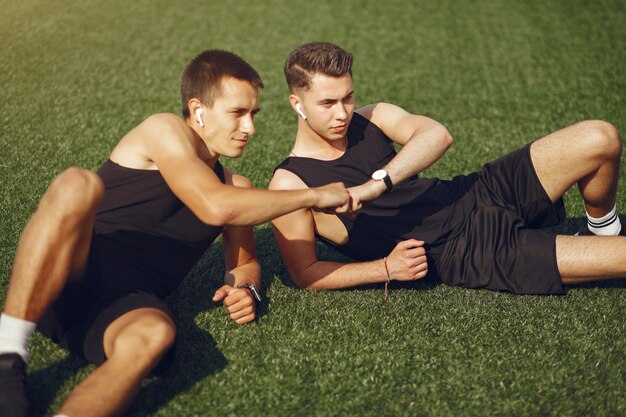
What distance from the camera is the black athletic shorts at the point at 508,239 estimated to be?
4812mm

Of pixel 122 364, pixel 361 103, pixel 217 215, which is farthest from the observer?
pixel 361 103

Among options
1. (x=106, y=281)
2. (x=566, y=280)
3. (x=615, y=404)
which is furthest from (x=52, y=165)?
(x=615, y=404)

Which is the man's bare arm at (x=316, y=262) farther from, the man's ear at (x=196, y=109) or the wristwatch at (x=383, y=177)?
the man's ear at (x=196, y=109)

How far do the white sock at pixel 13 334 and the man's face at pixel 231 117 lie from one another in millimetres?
1517

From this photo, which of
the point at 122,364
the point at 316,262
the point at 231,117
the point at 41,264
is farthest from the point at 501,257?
the point at 41,264

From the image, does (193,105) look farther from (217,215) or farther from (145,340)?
(145,340)

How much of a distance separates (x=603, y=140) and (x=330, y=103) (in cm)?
182

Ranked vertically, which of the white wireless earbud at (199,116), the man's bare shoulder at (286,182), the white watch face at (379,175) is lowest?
the man's bare shoulder at (286,182)

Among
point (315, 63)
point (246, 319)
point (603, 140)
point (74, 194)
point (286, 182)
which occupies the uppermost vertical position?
point (315, 63)

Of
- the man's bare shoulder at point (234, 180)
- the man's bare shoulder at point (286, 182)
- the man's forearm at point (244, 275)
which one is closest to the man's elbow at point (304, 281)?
the man's forearm at point (244, 275)

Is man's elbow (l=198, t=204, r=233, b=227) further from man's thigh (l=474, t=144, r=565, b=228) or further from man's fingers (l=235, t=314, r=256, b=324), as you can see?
man's thigh (l=474, t=144, r=565, b=228)

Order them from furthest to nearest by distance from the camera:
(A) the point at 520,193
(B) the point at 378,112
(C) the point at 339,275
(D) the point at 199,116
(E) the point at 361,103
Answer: (E) the point at 361,103
(B) the point at 378,112
(A) the point at 520,193
(C) the point at 339,275
(D) the point at 199,116

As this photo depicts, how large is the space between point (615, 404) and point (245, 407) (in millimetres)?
1928

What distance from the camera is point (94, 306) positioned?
3969mm
